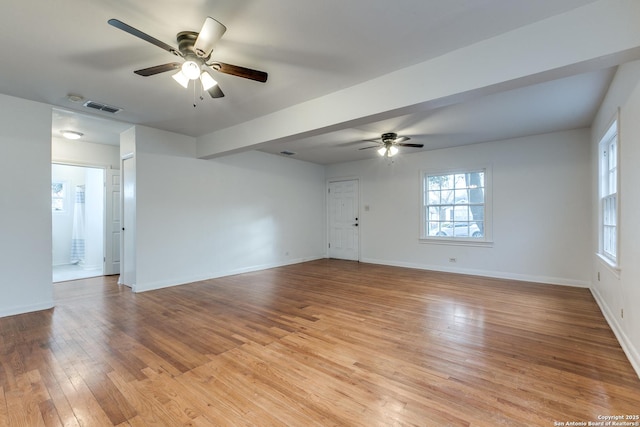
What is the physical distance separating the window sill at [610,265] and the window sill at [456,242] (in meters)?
1.78

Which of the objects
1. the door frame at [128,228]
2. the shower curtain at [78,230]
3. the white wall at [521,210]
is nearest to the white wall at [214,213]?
the door frame at [128,228]

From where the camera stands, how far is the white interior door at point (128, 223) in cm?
471

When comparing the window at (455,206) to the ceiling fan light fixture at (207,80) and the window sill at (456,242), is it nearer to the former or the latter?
the window sill at (456,242)

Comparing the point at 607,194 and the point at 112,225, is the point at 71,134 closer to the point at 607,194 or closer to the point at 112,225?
the point at 112,225

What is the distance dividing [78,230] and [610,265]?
32.4ft

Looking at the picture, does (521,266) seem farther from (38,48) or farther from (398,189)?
(38,48)

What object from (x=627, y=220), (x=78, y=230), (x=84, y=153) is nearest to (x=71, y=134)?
(x=84, y=153)

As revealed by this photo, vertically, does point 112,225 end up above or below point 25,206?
below

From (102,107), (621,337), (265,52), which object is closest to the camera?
(265,52)

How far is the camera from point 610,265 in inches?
124

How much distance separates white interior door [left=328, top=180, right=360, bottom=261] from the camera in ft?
24.6

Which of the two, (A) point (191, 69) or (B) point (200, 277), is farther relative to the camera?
(B) point (200, 277)

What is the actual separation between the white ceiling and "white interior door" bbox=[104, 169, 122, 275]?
1948 mm

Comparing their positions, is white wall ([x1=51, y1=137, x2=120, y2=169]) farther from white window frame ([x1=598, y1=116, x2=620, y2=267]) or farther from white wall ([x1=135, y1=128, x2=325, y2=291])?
white window frame ([x1=598, y1=116, x2=620, y2=267])
